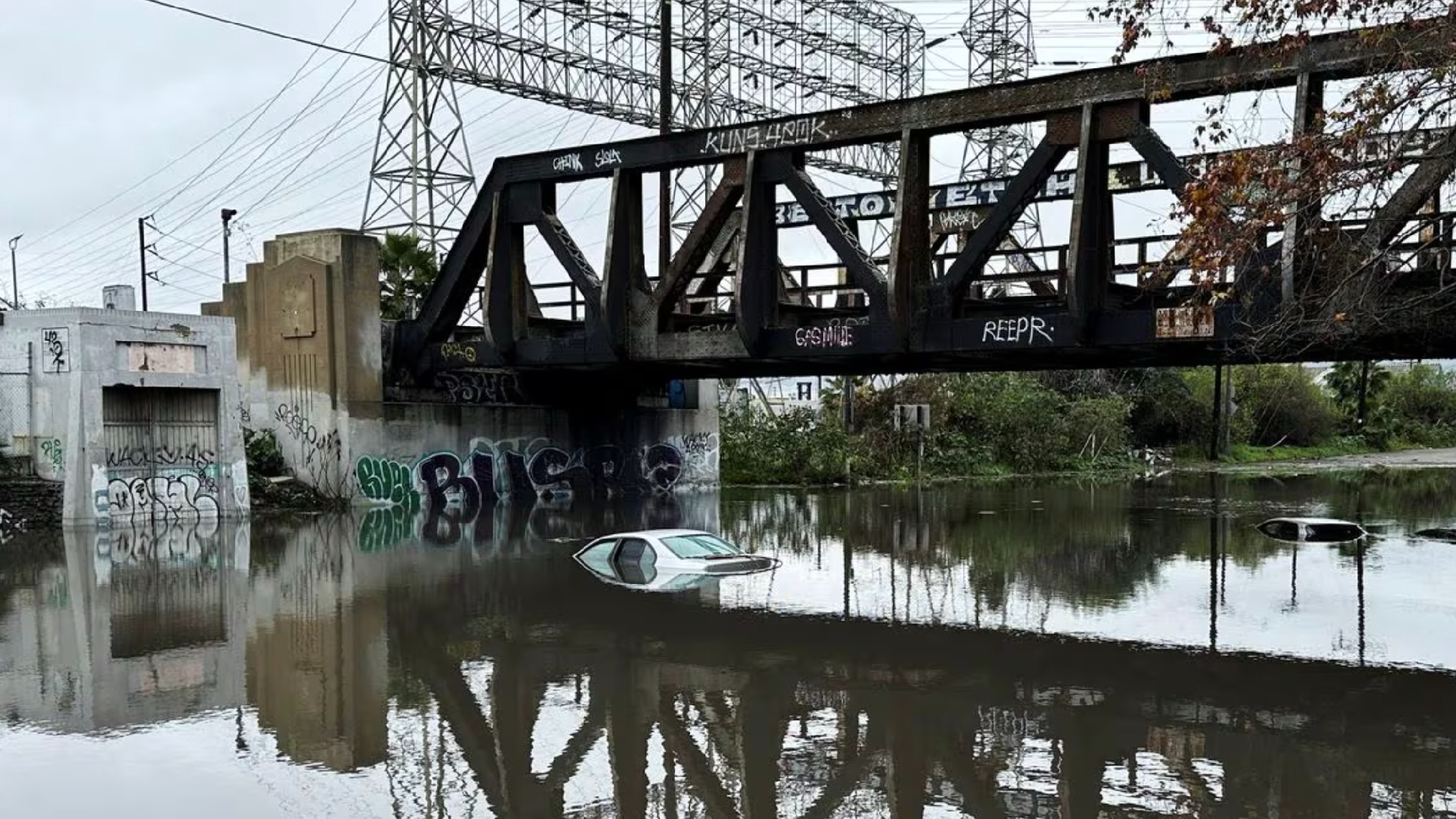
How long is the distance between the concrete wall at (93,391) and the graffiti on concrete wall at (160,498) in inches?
0.7

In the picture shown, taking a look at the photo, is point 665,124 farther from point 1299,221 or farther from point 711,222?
point 1299,221

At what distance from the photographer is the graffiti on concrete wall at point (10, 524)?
2836 centimetres

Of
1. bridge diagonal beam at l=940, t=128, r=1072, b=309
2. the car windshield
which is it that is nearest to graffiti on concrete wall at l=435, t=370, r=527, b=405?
the car windshield

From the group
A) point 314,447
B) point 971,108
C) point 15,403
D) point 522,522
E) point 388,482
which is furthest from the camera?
point 388,482

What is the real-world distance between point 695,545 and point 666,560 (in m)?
0.55

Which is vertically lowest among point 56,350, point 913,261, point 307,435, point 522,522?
point 522,522

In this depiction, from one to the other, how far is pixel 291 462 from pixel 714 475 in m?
15.6

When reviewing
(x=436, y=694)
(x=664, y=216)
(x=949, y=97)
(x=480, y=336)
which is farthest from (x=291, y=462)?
(x=436, y=694)

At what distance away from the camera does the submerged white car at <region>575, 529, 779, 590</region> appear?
67.5ft

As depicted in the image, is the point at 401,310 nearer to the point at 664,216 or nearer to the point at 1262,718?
the point at 664,216

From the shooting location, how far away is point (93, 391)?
2939 centimetres

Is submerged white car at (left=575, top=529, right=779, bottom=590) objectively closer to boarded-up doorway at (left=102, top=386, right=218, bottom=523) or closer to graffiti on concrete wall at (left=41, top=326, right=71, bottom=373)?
boarded-up doorway at (left=102, top=386, right=218, bottom=523)

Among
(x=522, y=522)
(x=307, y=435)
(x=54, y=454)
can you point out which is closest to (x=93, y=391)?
(x=54, y=454)

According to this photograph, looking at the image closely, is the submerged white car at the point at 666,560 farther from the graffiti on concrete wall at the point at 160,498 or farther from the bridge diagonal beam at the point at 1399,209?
the graffiti on concrete wall at the point at 160,498
